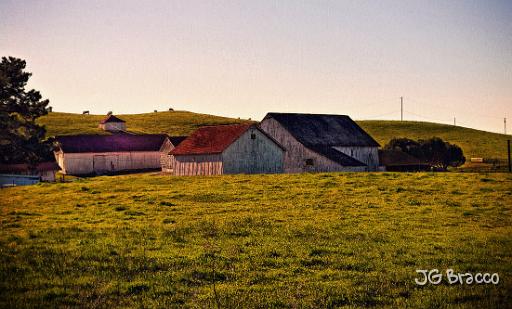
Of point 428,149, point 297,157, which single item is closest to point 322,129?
point 297,157

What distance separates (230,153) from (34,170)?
1280 inches

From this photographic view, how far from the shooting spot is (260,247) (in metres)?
17.5

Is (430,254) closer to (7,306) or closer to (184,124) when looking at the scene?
(7,306)

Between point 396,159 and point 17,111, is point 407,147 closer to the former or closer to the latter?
point 396,159

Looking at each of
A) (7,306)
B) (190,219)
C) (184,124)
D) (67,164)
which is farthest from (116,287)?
(184,124)

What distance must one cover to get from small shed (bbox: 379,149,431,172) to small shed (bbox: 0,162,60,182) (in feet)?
149

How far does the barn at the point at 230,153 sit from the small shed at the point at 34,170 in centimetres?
2290

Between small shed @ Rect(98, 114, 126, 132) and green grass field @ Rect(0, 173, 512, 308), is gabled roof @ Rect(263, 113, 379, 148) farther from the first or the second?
small shed @ Rect(98, 114, 126, 132)

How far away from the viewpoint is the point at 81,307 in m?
11.5

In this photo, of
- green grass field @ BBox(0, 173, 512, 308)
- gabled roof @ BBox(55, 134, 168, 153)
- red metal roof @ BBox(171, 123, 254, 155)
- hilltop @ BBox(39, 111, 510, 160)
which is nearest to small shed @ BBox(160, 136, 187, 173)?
gabled roof @ BBox(55, 134, 168, 153)

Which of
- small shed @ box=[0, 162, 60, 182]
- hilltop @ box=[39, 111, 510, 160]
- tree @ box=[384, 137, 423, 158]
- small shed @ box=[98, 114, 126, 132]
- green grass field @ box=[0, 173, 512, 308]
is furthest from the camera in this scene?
hilltop @ box=[39, 111, 510, 160]

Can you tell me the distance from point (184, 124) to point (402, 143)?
70.7 m

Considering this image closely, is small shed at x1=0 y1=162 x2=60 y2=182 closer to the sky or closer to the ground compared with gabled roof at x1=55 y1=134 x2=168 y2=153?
closer to the ground

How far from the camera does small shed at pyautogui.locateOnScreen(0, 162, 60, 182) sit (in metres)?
73.9
